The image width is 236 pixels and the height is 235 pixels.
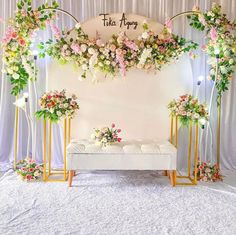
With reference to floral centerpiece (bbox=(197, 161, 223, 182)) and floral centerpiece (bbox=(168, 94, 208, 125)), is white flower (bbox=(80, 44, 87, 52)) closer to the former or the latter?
floral centerpiece (bbox=(168, 94, 208, 125))

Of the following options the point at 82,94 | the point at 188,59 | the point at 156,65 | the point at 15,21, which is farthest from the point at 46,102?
the point at 188,59

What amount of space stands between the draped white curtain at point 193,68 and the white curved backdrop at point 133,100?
0.30 m

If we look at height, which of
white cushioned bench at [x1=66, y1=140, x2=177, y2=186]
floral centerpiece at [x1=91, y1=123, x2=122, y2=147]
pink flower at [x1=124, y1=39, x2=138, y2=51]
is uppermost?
pink flower at [x1=124, y1=39, x2=138, y2=51]

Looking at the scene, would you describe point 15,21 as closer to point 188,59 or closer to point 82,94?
point 82,94

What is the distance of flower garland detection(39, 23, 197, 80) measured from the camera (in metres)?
3.96

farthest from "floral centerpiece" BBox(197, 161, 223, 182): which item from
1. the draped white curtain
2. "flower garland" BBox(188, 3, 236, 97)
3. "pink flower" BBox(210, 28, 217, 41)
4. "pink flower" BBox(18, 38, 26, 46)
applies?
"pink flower" BBox(18, 38, 26, 46)

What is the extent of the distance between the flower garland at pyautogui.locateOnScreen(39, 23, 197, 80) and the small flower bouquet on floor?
46.2 inches

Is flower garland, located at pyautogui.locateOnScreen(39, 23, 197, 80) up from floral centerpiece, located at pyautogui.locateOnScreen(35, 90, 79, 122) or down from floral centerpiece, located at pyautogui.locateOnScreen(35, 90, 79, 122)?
up

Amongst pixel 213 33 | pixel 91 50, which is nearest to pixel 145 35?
pixel 91 50

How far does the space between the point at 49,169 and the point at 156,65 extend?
166 cm

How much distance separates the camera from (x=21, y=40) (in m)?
3.78

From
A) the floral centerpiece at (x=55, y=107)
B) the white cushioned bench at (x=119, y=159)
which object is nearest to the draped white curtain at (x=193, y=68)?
the floral centerpiece at (x=55, y=107)

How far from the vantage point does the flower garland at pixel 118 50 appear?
396 centimetres

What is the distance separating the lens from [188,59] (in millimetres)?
4219
